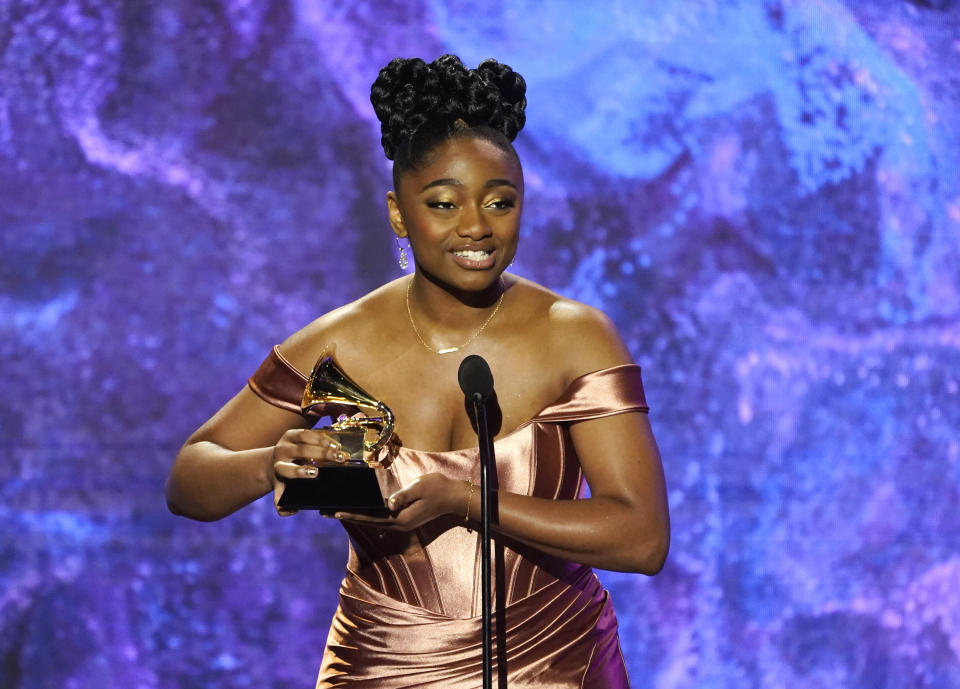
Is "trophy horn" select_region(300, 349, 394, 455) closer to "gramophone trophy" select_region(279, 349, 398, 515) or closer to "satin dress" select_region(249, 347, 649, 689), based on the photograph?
"gramophone trophy" select_region(279, 349, 398, 515)

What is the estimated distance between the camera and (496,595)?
187 cm

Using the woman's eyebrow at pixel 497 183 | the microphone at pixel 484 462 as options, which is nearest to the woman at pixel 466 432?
the woman's eyebrow at pixel 497 183

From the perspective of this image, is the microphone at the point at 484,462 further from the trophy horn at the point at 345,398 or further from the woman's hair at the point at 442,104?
the woman's hair at the point at 442,104

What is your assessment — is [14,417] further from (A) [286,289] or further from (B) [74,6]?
(B) [74,6]

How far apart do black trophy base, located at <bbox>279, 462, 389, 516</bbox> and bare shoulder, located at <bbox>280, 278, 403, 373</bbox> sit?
0.41 metres

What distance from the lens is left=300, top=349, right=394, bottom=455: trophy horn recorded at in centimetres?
178

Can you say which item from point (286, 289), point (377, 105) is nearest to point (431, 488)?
point (377, 105)

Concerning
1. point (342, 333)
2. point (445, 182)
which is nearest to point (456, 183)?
point (445, 182)

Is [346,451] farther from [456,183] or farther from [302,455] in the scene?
[456,183]

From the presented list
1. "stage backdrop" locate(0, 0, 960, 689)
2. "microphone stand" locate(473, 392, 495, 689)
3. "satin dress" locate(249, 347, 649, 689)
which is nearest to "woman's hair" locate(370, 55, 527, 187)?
"satin dress" locate(249, 347, 649, 689)

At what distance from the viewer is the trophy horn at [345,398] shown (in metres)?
1.78

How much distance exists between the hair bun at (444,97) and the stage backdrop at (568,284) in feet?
3.93

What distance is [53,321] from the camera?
3.06 metres

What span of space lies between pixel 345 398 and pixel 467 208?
0.36 m
